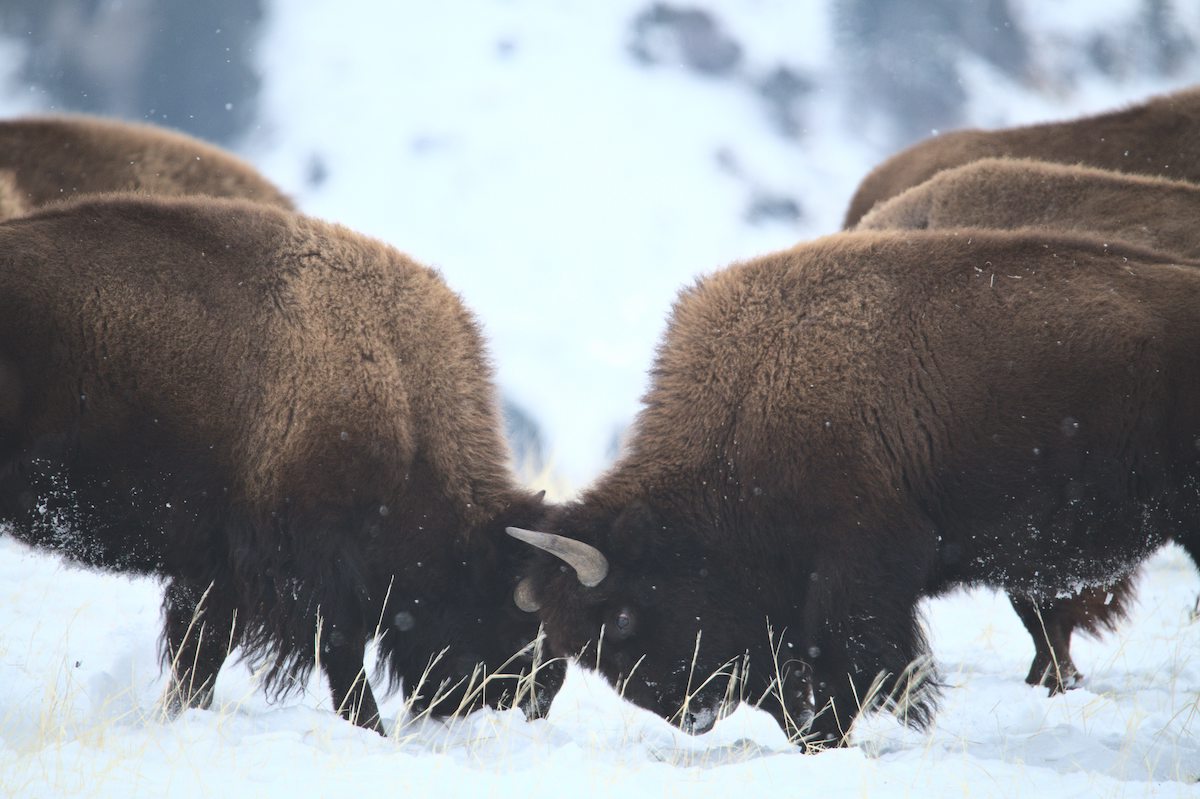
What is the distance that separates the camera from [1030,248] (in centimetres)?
436

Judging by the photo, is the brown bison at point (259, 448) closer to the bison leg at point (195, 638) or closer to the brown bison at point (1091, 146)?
the bison leg at point (195, 638)

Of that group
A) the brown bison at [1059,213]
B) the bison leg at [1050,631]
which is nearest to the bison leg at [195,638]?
the brown bison at [1059,213]

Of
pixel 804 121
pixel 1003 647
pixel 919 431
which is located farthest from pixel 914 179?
pixel 804 121

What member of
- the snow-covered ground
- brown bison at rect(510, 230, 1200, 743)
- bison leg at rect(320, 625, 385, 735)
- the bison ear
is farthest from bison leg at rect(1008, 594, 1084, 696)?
bison leg at rect(320, 625, 385, 735)

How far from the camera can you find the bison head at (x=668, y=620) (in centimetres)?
434

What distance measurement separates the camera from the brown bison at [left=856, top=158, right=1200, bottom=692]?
5184 mm

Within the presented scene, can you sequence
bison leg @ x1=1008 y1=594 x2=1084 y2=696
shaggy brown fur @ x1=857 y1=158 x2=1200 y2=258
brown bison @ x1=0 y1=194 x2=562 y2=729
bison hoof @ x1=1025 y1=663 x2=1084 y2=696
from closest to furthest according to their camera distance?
brown bison @ x1=0 y1=194 x2=562 y2=729 → bison hoof @ x1=1025 y1=663 x2=1084 y2=696 → bison leg @ x1=1008 y1=594 x2=1084 y2=696 → shaggy brown fur @ x1=857 y1=158 x2=1200 y2=258

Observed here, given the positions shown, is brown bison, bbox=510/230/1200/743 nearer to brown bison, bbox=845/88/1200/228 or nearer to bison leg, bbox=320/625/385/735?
bison leg, bbox=320/625/385/735

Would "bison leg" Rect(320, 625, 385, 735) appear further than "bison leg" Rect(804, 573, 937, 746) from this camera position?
Yes

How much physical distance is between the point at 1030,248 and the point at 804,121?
2463 centimetres

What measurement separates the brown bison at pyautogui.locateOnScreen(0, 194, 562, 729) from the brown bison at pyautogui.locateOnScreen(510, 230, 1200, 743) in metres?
0.53

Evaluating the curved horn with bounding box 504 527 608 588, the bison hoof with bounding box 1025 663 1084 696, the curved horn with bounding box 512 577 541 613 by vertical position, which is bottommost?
the bison hoof with bounding box 1025 663 1084 696

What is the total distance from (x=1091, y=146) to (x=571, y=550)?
499cm

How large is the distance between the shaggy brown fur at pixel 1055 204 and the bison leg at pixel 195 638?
3895mm
